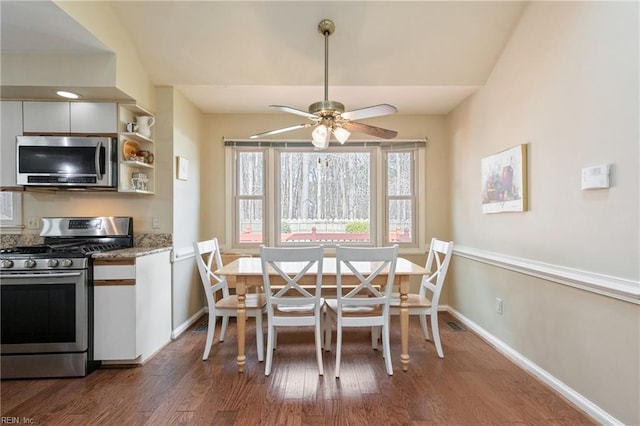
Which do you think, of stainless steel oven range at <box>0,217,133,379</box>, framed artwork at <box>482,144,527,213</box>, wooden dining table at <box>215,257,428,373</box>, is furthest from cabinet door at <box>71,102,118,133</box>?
framed artwork at <box>482,144,527,213</box>

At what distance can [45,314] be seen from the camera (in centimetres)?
237

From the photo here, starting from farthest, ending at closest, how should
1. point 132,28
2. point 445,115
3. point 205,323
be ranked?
point 445,115 → point 205,323 → point 132,28

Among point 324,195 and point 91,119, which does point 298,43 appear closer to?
point 324,195

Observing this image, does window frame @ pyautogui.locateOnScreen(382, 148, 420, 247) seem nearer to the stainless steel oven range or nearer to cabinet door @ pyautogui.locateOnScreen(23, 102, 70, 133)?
the stainless steel oven range

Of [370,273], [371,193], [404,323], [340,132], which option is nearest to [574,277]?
[404,323]

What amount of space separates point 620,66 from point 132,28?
3.48m

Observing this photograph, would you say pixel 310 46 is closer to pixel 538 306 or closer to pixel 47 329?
pixel 538 306

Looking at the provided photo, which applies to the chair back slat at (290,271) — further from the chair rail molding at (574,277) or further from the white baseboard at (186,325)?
the chair rail molding at (574,277)

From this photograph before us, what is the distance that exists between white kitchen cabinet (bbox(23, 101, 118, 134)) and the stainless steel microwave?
0.29 feet

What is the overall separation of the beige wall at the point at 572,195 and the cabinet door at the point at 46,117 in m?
3.95

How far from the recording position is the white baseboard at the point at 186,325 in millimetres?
3160

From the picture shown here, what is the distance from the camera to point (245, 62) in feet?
9.84

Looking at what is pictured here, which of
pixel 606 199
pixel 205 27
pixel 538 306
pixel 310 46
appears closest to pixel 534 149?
pixel 606 199

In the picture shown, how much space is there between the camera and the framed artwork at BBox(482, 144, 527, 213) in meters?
2.57
